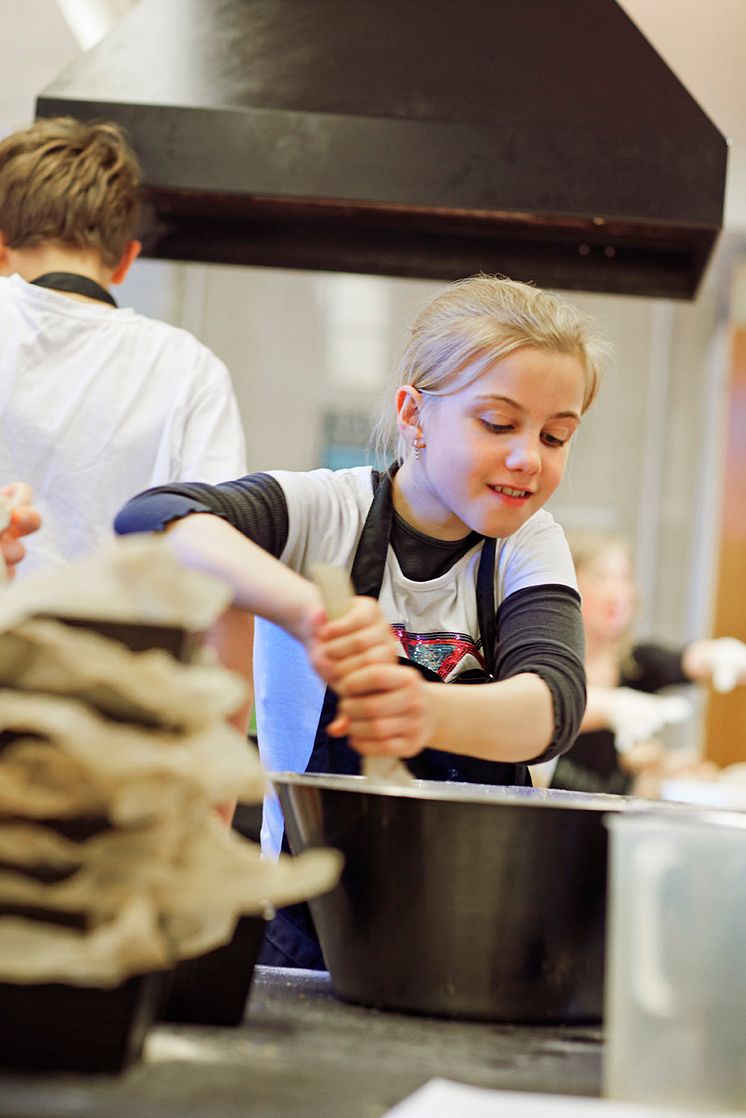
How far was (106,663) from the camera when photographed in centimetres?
52

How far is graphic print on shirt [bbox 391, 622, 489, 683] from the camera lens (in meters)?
1.08

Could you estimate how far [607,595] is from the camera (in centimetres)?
352

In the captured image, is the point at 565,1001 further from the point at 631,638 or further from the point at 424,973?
the point at 631,638

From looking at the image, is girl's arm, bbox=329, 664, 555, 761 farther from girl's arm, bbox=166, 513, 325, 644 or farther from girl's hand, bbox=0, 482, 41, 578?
girl's hand, bbox=0, 482, 41, 578

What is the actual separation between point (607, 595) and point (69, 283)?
216 cm

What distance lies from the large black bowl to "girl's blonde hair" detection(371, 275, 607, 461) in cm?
48

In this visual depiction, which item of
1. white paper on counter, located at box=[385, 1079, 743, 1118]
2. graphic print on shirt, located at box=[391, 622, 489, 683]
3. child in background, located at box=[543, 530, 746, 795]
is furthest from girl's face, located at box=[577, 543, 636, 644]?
white paper on counter, located at box=[385, 1079, 743, 1118]

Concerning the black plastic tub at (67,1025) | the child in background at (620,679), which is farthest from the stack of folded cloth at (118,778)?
the child in background at (620,679)

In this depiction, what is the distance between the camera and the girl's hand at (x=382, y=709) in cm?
72

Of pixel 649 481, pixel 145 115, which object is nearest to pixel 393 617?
pixel 145 115

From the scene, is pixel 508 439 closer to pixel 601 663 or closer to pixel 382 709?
pixel 382 709

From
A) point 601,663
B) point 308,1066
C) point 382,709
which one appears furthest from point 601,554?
point 308,1066

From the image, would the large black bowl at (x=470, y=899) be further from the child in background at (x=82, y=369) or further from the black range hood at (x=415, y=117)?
the black range hood at (x=415, y=117)

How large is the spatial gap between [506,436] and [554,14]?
4.06 ft
